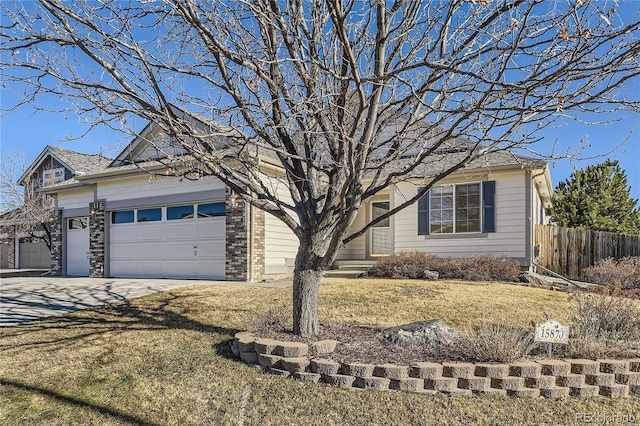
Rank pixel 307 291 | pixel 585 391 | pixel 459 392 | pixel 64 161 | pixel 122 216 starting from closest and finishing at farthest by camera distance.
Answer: pixel 459 392, pixel 585 391, pixel 307 291, pixel 122 216, pixel 64 161

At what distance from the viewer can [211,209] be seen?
43.2 ft

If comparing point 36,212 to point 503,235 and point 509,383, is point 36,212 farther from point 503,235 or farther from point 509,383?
point 509,383

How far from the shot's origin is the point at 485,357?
466 centimetres

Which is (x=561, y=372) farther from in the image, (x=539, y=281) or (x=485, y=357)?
(x=539, y=281)

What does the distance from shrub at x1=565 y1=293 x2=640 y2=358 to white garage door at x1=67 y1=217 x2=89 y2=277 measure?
16.7 meters

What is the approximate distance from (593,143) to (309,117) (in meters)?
3.54

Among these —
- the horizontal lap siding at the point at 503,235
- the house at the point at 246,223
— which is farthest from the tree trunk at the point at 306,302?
the horizontal lap siding at the point at 503,235

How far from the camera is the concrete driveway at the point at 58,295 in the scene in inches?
334

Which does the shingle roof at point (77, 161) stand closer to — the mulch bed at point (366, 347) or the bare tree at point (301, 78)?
the bare tree at point (301, 78)

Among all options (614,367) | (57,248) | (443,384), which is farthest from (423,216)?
(57,248)

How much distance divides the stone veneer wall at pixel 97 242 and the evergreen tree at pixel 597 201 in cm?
1864

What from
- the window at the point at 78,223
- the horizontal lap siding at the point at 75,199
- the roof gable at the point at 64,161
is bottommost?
A: the window at the point at 78,223

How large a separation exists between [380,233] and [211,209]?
20.5 feet

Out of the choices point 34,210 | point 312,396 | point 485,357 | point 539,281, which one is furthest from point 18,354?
point 34,210
